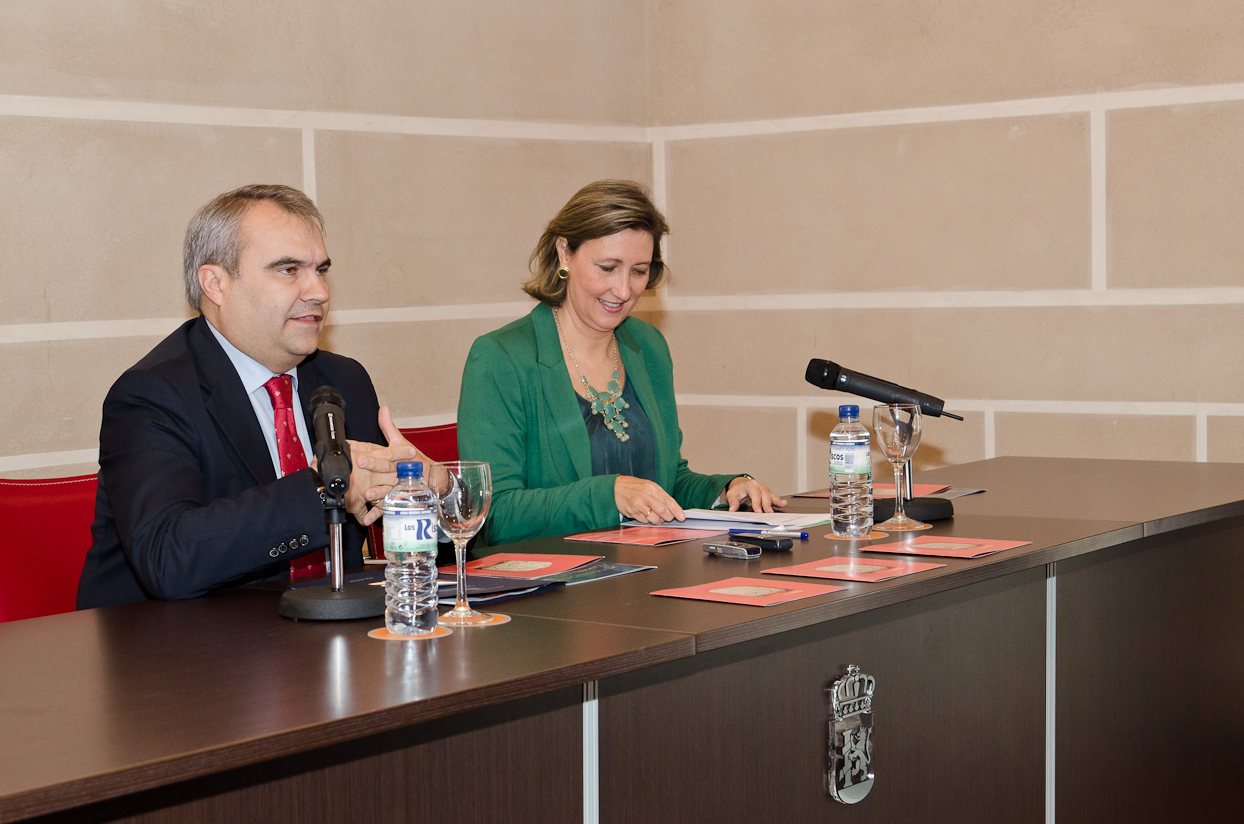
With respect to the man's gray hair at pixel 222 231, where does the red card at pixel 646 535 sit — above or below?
below

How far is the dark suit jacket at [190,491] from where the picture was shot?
186cm

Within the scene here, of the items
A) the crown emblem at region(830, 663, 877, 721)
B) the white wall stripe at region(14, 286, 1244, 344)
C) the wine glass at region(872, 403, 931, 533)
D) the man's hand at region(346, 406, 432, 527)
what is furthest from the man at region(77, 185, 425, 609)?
the white wall stripe at region(14, 286, 1244, 344)

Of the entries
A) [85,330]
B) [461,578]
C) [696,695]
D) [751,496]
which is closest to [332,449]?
[461,578]

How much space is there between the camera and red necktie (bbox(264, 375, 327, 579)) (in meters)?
2.29

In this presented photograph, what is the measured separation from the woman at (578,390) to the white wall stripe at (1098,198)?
1.51 metres

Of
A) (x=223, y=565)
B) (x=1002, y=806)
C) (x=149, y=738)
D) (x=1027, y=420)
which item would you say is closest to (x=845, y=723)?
(x=1002, y=806)

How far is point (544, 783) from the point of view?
5.01 ft

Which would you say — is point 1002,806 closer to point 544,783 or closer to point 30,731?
point 544,783

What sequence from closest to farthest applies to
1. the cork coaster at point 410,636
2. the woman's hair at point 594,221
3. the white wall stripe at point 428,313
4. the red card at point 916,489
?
the cork coaster at point 410,636
the red card at point 916,489
the woman's hair at point 594,221
the white wall stripe at point 428,313

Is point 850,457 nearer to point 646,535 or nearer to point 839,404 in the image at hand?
point 646,535

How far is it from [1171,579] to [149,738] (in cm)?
213

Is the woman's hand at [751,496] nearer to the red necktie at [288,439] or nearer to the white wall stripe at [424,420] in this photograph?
the red necktie at [288,439]

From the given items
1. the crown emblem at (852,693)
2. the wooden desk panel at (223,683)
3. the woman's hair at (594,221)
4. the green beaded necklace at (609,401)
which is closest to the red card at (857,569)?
the crown emblem at (852,693)

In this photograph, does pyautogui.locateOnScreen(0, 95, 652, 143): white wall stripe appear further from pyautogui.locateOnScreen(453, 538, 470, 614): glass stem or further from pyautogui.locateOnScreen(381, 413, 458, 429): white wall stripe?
pyautogui.locateOnScreen(453, 538, 470, 614): glass stem
